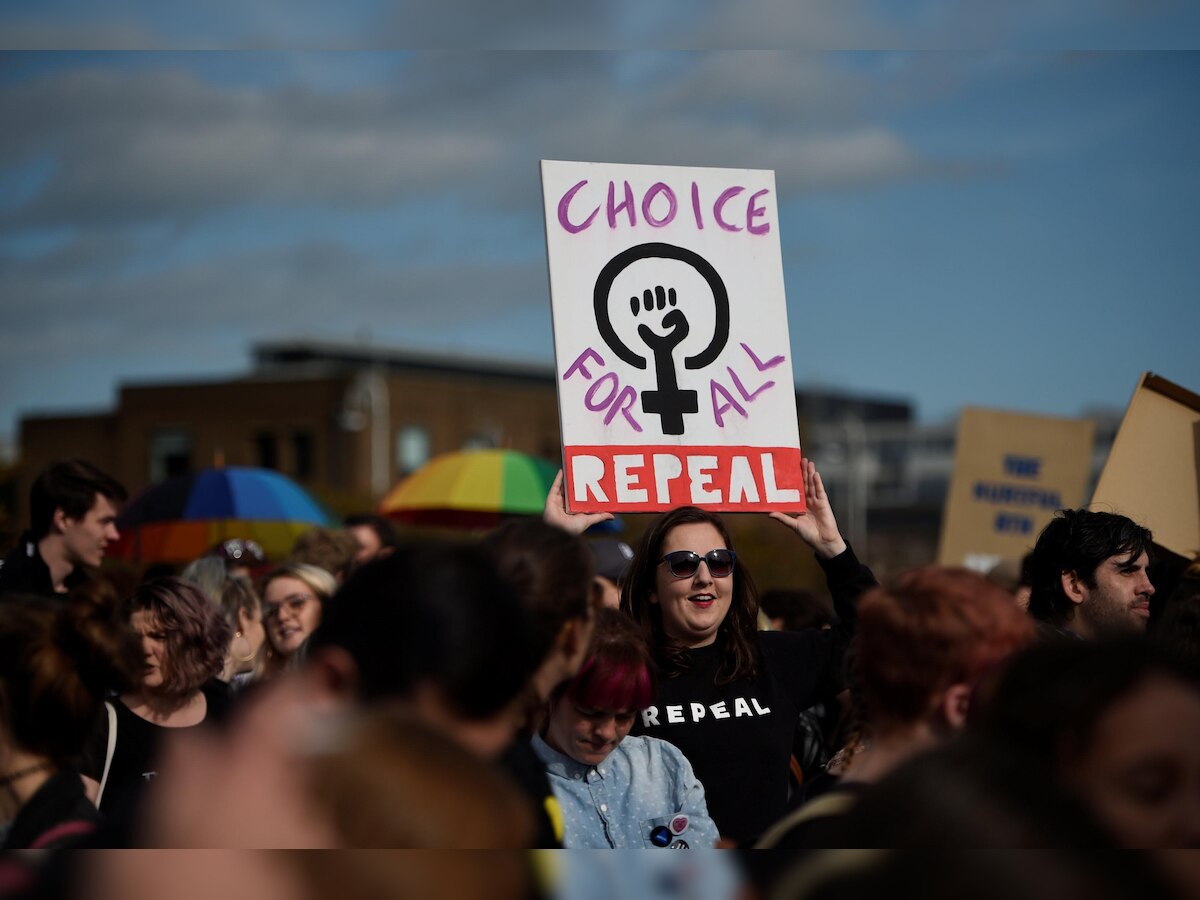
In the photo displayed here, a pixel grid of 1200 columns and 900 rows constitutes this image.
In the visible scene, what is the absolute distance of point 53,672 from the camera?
251 centimetres

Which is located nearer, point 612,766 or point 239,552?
point 612,766

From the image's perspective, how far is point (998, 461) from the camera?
29.3 ft

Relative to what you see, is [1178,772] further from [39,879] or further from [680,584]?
[680,584]

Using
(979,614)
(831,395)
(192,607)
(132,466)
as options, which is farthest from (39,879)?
(831,395)

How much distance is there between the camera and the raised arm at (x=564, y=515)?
3955 millimetres

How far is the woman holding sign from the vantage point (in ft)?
11.9

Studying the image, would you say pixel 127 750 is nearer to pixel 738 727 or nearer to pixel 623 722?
pixel 623 722

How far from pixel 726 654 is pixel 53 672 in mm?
1928

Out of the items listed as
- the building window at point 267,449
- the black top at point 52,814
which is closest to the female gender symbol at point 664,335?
the black top at point 52,814

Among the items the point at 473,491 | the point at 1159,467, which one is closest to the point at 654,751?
the point at 1159,467

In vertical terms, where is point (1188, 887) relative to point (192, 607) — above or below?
below

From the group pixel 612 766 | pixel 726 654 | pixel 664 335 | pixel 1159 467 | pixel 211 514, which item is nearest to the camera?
pixel 612 766

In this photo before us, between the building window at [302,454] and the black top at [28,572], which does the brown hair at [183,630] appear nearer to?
the black top at [28,572]

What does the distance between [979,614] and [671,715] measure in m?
1.65
